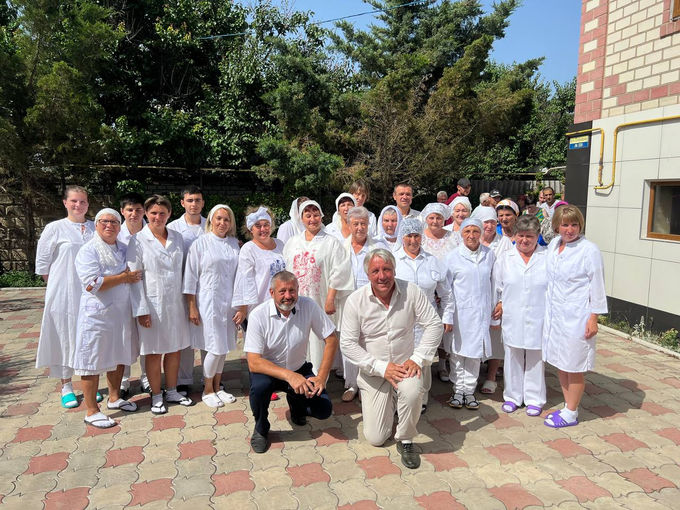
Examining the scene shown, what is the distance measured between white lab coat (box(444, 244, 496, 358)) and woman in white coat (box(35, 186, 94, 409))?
10.8 feet

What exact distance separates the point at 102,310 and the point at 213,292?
0.89m

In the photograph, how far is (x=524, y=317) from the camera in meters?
4.25

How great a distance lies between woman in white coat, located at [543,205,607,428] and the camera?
12.8ft

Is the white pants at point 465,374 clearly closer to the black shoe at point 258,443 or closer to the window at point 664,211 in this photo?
the black shoe at point 258,443

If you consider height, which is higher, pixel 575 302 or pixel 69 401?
pixel 575 302

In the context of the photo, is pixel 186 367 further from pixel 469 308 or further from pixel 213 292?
pixel 469 308

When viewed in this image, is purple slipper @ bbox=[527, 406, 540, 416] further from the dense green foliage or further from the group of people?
the dense green foliage

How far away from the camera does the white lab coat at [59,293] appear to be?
430cm

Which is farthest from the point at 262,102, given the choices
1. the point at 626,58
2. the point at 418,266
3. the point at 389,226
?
the point at 418,266

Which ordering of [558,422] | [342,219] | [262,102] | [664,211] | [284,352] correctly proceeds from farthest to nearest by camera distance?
[262,102]
[664,211]
[342,219]
[558,422]
[284,352]

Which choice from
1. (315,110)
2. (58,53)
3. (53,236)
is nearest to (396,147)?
(315,110)

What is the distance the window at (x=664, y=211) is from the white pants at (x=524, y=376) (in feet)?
11.1

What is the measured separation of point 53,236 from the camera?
4.30 meters

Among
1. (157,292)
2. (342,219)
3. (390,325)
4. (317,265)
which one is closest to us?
(390,325)
